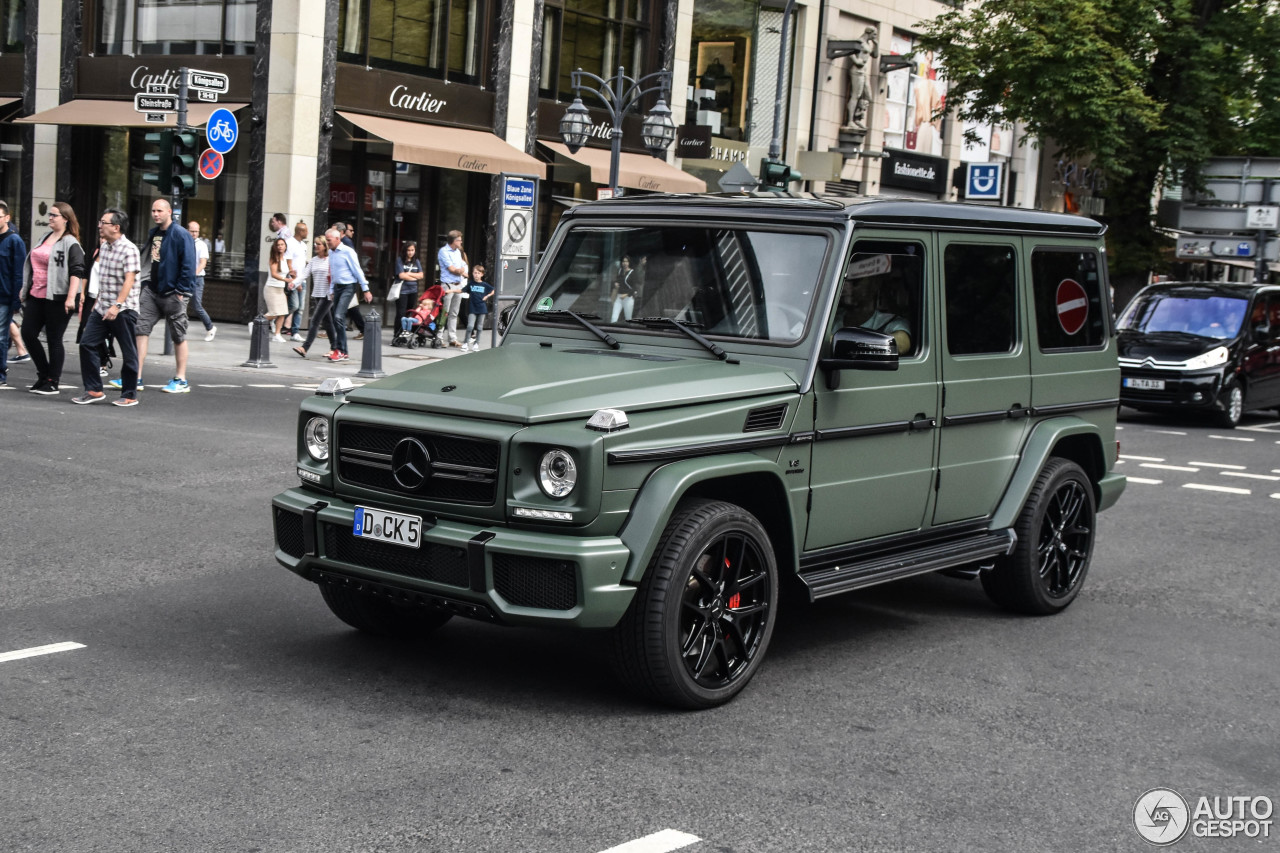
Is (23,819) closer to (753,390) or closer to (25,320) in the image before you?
(753,390)

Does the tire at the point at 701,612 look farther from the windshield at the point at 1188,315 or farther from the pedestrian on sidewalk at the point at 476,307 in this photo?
the pedestrian on sidewalk at the point at 476,307

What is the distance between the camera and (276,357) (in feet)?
69.2

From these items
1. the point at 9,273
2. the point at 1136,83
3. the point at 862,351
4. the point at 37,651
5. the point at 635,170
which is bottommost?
the point at 37,651

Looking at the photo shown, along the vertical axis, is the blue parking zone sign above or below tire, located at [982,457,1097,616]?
above

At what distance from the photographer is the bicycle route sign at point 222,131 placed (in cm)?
2014

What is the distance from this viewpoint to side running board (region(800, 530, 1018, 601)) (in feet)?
19.3

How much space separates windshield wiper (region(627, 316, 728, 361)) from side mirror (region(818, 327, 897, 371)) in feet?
1.34

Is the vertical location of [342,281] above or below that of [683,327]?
below

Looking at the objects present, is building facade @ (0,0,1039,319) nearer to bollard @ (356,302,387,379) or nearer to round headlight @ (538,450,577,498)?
bollard @ (356,302,387,379)

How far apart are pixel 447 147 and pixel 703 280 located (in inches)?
858

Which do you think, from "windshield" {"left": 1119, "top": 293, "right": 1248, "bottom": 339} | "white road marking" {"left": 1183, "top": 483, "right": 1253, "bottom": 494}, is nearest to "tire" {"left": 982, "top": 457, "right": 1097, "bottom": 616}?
"white road marking" {"left": 1183, "top": 483, "right": 1253, "bottom": 494}

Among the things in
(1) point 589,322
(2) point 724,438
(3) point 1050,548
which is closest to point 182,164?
(1) point 589,322

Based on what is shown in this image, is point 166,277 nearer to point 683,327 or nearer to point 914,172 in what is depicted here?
point 683,327

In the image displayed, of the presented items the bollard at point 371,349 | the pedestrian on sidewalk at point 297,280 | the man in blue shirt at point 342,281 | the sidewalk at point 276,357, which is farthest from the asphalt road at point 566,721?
the pedestrian on sidewalk at point 297,280
